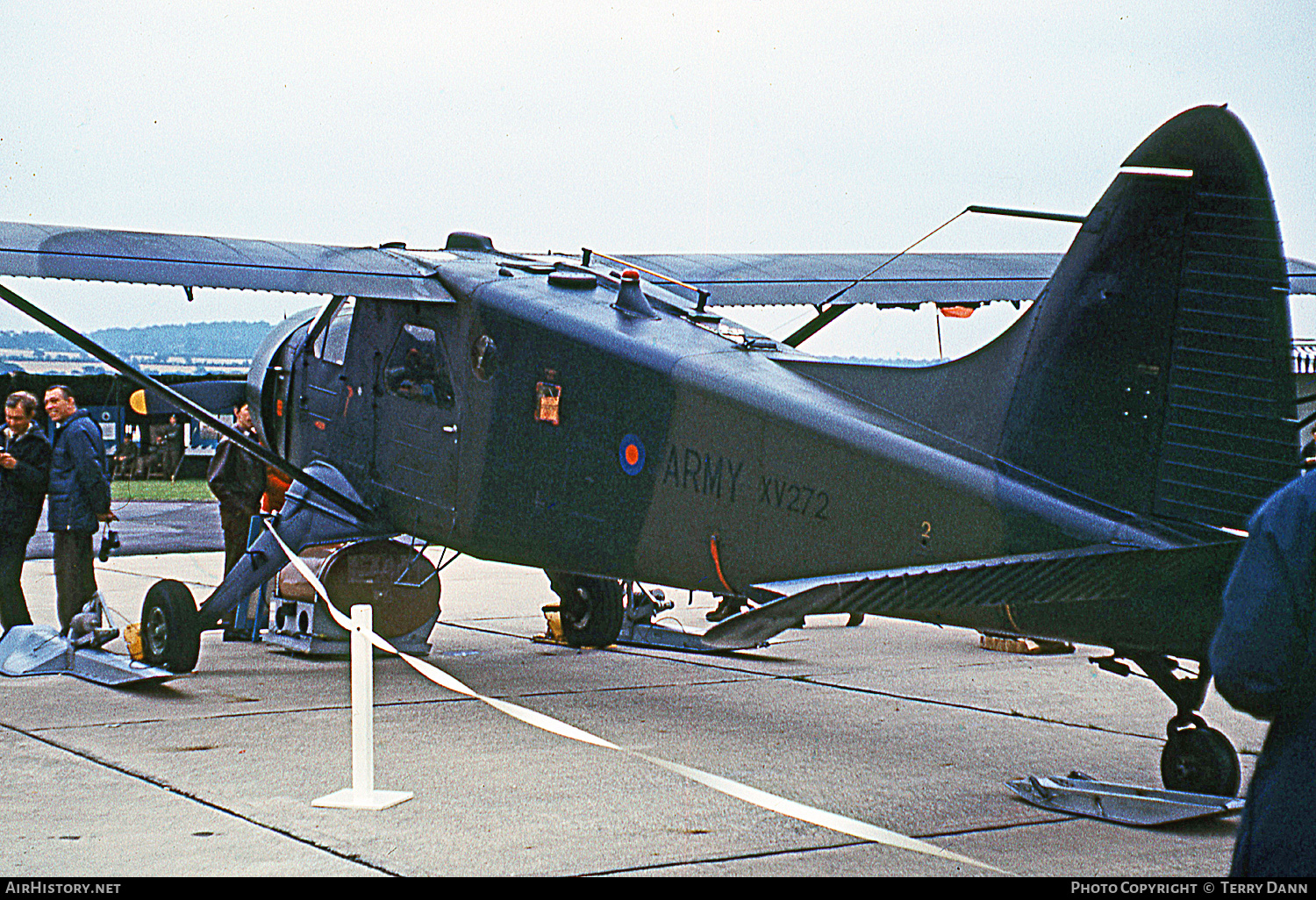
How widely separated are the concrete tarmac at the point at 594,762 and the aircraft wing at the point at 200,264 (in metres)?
2.71

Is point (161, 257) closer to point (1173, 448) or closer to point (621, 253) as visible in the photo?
point (621, 253)

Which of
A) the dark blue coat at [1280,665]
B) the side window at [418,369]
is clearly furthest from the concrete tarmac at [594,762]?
the dark blue coat at [1280,665]

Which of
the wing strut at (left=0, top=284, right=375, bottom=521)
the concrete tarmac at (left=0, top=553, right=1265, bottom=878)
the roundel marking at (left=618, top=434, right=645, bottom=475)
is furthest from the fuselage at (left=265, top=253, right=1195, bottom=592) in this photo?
the concrete tarmac at (left=0, top=553, right=1265, bottom=878)

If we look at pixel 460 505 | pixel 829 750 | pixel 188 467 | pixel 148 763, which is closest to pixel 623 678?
pixel 460 505

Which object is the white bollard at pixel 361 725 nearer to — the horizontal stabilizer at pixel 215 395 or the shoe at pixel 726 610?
the shoe at pixel 726 610

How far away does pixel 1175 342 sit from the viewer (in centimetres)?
586

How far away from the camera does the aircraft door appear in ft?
32.2

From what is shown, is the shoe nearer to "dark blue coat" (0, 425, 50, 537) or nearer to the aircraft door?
the aircraft door

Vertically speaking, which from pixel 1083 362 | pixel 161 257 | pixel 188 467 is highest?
pixel 161 257

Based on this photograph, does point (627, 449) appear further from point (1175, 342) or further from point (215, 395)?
point (215, 395)

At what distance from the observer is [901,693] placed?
31.6 ft

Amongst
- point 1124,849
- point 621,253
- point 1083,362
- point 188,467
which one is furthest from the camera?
point 188,467

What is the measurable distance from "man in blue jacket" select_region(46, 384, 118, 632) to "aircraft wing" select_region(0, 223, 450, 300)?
1834 mm

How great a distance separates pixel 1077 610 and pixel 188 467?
4038cm
